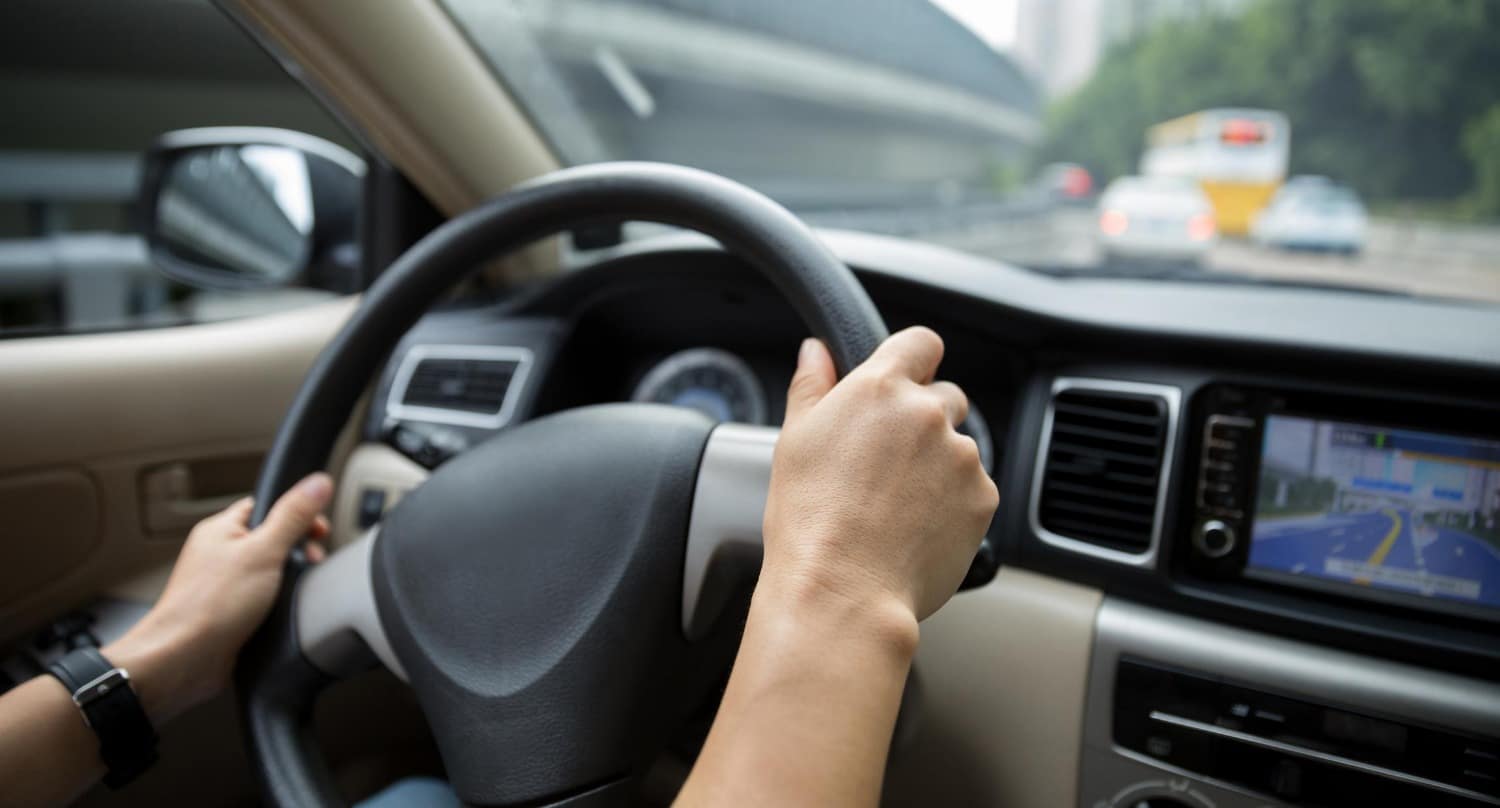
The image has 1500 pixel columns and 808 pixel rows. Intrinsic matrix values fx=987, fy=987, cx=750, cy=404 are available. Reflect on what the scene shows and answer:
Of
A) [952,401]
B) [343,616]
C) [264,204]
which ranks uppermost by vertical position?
[264,204]

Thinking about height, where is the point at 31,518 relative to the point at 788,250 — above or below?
below

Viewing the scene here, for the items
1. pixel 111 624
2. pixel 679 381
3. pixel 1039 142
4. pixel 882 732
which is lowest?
pixel 111 624

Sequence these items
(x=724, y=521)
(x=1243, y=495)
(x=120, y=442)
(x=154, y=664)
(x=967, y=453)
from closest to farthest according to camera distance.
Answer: (x=967, y=453)
(x=724, y=521)
(x=154, y=664)
(x=1243, y=495)
(x=120, y=442)

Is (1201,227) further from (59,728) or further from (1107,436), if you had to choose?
(59,728)

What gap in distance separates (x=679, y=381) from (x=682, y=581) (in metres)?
0.92

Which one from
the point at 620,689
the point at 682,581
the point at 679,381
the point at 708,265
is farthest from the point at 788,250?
the point at 679,381

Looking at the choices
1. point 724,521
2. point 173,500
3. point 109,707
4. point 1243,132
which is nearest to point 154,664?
point 109,707

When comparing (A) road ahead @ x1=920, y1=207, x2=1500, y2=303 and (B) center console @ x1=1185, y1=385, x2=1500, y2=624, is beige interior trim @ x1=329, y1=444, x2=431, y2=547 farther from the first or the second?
(B) center console @ x1=1185, y1=385, x2=1500, y2=624

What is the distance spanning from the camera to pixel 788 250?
1.02 meters

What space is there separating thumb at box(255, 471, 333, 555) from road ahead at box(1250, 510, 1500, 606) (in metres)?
1.28

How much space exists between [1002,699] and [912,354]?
A: 2.60ft

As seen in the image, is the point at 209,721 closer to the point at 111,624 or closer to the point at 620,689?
the point at 111,624

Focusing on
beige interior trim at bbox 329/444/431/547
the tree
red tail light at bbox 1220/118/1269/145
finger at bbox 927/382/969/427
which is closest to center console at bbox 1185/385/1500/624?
finger at bbox 927/382/969/427

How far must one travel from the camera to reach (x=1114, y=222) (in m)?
2.80
